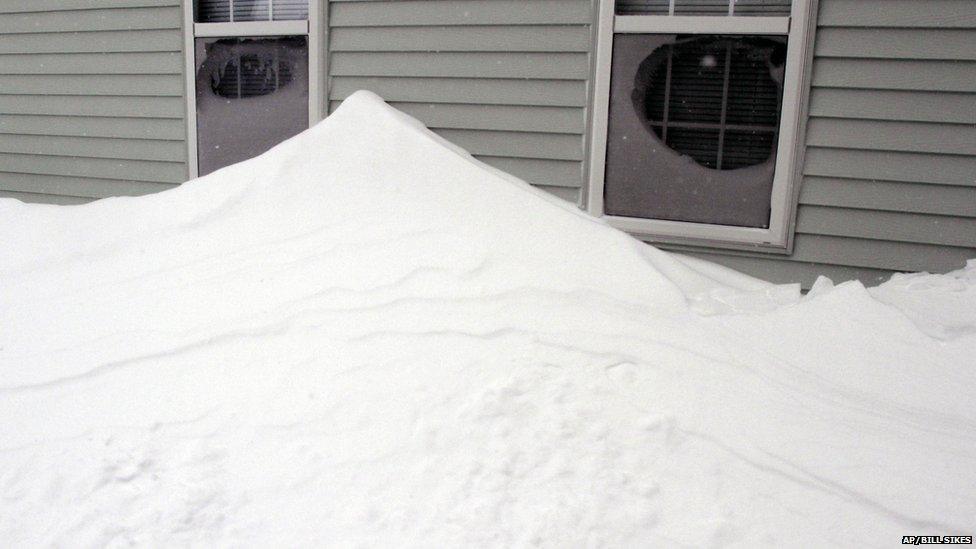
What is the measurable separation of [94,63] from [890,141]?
512cm

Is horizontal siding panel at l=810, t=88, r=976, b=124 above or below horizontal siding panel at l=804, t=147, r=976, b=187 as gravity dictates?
above

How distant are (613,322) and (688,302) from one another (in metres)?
0.35

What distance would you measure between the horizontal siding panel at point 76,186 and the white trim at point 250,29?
109 centimetres

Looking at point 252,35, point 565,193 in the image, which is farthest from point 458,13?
point 252,35

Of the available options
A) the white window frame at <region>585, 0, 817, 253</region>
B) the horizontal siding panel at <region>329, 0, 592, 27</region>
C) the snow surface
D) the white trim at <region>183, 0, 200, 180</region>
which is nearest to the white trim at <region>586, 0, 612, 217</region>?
the white window frame at <region>585, 0, 817, 253</region>

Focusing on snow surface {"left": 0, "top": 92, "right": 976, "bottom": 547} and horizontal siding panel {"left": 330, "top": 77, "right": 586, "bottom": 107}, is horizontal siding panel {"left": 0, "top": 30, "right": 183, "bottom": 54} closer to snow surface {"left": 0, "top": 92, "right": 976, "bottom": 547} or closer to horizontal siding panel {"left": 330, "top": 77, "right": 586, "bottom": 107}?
horizontal siding panel {"left": 330, "top": 77, "right": 586, "bottom": 107}

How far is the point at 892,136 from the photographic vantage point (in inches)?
138

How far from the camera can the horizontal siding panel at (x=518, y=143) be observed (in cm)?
404

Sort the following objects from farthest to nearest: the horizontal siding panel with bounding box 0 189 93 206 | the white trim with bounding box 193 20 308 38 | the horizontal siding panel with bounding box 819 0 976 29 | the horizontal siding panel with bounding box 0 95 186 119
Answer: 1. the horizontal siding panel with bounding box 0 189 93 206
2. the horizontal siding panel with bounding box 0 95 186 119
3. the white trim with bounding box 193 20 308 38
4. the horizontal siding panel with bounding box 819 0 976 29

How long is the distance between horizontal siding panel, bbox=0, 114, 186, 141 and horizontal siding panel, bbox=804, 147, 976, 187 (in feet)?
13.1

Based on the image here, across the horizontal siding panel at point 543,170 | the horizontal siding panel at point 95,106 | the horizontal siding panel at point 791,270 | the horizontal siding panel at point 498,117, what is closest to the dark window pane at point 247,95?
the horizontal siding panel at point 95,106

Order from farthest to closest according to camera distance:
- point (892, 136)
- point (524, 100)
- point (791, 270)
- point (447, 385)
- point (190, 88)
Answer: point (190, 88) < point (524, 100) < point (791, 270) < point (892, 136) < point (447, 385)

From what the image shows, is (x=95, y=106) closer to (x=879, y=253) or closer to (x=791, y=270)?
(x=791, y=270)

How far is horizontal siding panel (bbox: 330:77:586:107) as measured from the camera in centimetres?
400
